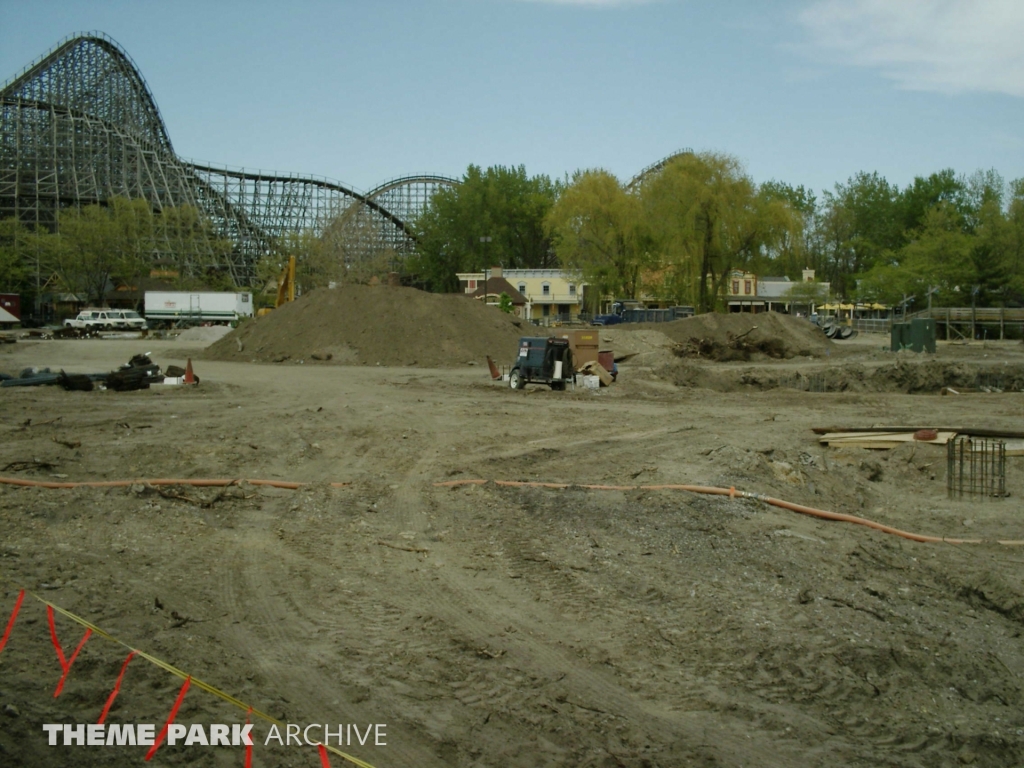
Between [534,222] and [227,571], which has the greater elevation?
[534,222]

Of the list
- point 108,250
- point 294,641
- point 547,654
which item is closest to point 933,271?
point 108,250

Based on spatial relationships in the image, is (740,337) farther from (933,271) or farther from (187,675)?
(187,675)

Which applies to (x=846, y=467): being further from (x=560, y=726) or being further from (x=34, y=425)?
(x=34, y=425)

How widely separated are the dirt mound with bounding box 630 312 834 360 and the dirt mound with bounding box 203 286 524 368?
801 cm

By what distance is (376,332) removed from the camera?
35.8 m

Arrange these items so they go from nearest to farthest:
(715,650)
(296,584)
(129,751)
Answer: (129,751) < (715,650) < (296,584)

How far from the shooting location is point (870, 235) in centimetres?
9844

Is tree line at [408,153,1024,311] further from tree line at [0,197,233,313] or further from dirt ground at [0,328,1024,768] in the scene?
dirt ground at [0,328,1024,768]

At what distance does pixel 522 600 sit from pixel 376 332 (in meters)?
30.1

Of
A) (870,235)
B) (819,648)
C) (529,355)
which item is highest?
(870,235)

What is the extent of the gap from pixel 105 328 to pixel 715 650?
2132 inches

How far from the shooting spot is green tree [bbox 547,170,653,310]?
5997 cm

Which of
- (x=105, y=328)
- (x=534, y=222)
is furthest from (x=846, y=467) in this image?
(x=534, y=222)

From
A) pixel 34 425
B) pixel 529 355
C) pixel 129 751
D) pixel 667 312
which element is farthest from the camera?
pixel 667 312
